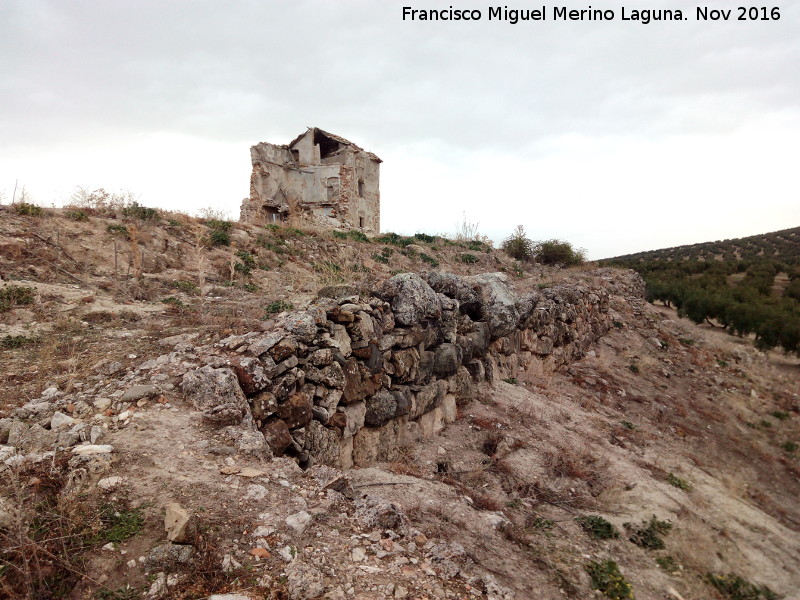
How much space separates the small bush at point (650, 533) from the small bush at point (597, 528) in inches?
8.4

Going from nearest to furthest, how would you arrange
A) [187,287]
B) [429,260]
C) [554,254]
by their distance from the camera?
[187,287] → [429,260] → [554,254]

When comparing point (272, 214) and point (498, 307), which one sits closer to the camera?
point (498, 307)

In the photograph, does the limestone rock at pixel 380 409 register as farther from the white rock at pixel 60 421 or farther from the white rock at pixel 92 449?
the white rock at pixel 60 421

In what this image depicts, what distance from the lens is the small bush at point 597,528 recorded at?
170 inches

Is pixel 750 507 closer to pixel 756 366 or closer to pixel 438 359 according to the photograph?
pixel 438 359

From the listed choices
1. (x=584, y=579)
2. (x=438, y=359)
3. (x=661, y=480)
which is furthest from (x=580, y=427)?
(x=584, y=579)

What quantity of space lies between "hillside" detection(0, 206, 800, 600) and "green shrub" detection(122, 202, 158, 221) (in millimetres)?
61

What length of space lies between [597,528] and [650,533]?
625 millimetres

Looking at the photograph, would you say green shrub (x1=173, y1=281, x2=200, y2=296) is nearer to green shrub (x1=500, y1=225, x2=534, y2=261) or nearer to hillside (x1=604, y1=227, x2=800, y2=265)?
green shrub (x1=500, y1=225, x2=534, y2=261)

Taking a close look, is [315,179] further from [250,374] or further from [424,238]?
[250,374]

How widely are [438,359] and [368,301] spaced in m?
1.71

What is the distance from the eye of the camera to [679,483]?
6.04m

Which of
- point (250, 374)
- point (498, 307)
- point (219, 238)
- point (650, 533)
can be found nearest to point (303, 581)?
point (250, 374)

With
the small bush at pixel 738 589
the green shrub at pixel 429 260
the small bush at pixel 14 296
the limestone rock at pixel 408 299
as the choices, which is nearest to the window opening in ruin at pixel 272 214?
the green shrub at pixel 429 260
